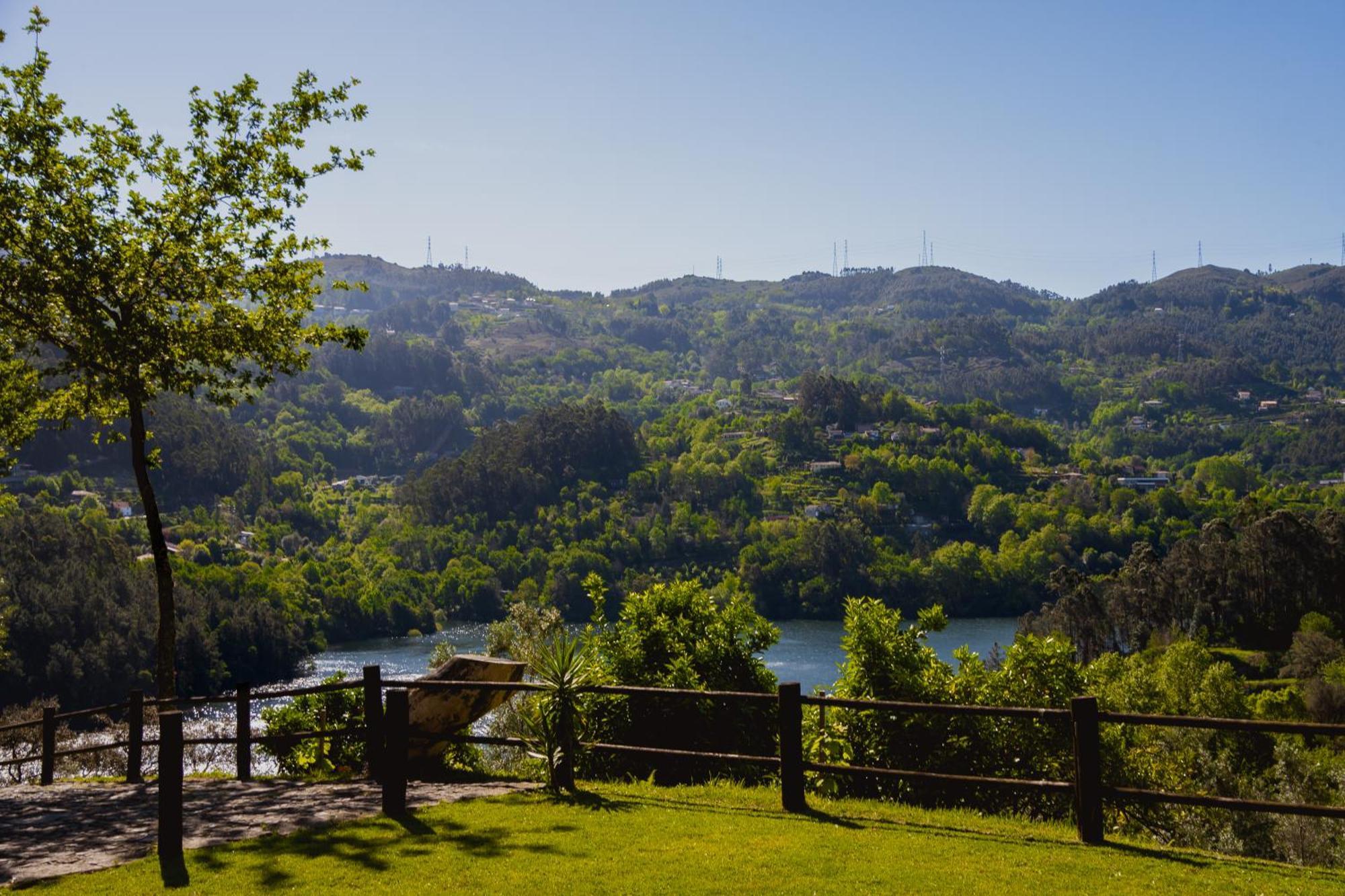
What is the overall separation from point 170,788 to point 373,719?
11.4 ft

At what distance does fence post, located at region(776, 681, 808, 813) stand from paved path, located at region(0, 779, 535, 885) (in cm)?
272

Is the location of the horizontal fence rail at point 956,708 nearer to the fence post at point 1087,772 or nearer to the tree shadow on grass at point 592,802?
the fence post at point 1087,772

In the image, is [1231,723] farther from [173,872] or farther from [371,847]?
[173,872]

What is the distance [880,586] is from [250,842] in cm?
11722

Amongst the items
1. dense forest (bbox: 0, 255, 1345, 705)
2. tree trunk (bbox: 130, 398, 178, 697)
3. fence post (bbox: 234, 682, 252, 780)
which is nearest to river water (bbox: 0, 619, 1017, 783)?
dense forest (bbox: 0, 255, 1345, 705)

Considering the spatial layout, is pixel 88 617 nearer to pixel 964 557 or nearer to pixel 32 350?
pixel 32 350

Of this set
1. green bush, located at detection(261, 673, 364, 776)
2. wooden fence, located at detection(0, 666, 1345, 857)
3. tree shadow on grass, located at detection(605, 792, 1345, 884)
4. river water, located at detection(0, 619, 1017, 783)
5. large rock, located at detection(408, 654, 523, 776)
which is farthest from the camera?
river water, located at detection(0, 619, 1017, 783)

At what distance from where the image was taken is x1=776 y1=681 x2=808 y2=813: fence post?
9992mm

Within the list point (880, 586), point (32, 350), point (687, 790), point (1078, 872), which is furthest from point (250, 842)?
point (880, 586)

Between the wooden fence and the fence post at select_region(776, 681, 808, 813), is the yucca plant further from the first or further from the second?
the fence post at select_region(776, 681, 808, 813)

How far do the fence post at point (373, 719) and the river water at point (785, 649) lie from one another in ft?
203

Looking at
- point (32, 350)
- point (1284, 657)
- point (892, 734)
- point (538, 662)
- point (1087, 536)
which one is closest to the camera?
point (538, 662)

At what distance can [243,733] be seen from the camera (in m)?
13.0

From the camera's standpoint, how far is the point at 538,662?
11.1 m
